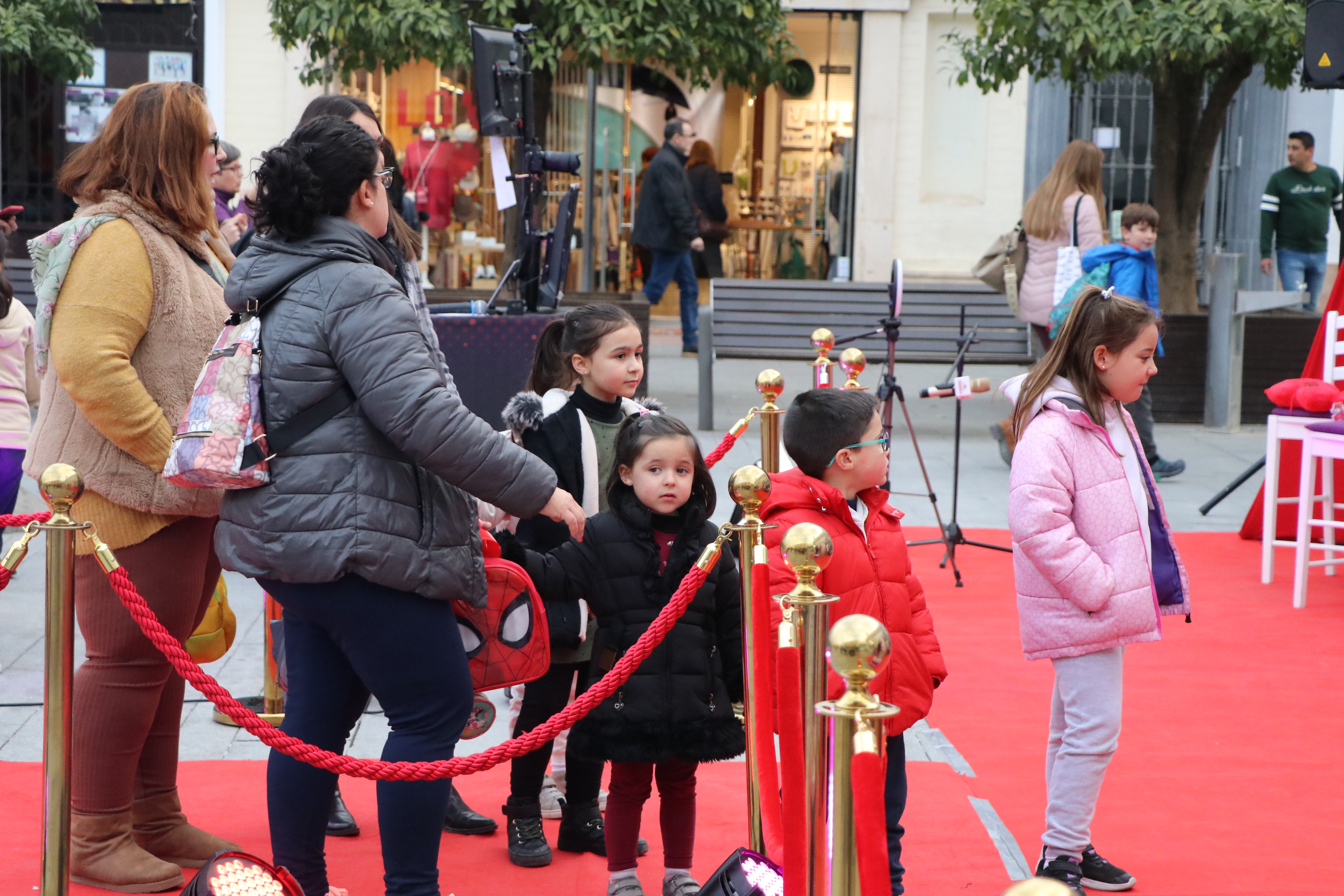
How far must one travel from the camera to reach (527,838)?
3.86m

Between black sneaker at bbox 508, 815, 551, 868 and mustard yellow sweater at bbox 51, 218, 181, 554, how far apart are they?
3.94ft

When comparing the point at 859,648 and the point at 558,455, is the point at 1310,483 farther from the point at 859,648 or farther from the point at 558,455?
the point at 859,648

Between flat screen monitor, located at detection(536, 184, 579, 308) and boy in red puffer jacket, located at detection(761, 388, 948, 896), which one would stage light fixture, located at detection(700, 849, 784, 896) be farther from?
flat screen monitor, located at detection(536, 184, 579, 308)

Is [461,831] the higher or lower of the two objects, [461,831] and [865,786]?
the lower

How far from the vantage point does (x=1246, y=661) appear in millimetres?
5840

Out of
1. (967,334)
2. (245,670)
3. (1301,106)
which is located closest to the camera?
(245,670)

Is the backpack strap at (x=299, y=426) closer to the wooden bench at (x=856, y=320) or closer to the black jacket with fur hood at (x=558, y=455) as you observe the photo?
the black jacket with fur hood at (x=558, y=455)

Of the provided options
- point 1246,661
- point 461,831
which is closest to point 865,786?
point 461,831

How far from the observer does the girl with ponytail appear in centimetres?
387

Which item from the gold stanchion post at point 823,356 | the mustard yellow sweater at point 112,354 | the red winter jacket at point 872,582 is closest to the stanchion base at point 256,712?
the mustard yellow sweater at point 112,354

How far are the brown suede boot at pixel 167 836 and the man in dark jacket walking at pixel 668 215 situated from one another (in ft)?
34.4

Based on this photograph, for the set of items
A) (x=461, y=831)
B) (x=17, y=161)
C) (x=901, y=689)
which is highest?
(x=17, y=161)

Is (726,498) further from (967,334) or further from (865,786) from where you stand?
(865,786)

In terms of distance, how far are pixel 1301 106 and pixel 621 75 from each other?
7.66 meters
